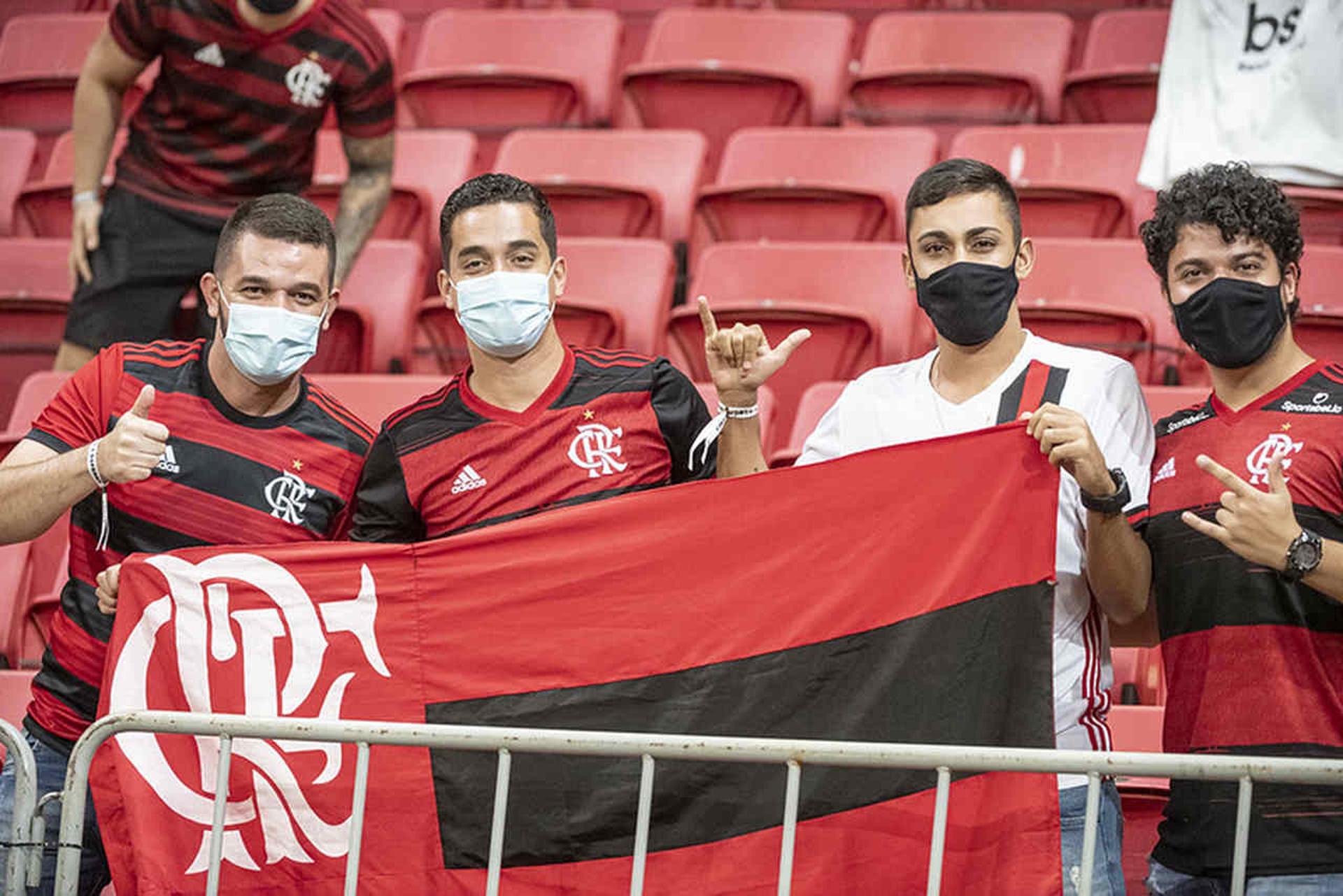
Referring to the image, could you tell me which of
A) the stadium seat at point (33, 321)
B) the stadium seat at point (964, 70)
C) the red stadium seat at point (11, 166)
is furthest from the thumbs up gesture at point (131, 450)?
the stadium seat at point (964, 70)

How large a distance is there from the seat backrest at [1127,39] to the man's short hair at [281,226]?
3.88m

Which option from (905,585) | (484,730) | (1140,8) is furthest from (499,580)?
(1140,8)

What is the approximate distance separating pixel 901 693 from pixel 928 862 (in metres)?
0.26

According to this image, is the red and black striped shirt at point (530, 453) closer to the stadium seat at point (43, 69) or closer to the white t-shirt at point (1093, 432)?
the white t-shirt at point (1093, 432)

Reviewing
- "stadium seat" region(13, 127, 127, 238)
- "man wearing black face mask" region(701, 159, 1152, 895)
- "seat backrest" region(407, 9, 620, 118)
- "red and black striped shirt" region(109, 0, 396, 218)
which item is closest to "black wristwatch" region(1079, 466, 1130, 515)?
"man wearing black face mask" region(701, 159, 1152, 895)

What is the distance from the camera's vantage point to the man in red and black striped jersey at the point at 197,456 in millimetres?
2969

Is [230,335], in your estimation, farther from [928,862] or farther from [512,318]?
[928,862]

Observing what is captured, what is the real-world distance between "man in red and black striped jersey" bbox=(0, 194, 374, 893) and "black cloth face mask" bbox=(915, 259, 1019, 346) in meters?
1.10

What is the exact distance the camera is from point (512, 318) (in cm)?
303

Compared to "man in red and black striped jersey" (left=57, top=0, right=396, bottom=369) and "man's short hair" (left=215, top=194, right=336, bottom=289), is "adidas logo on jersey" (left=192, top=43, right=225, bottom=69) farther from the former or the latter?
"man's short hair" (left=215, top=194, right=336, bottom=289)

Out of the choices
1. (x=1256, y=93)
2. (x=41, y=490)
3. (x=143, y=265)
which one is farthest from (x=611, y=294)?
(x=41, y=490)

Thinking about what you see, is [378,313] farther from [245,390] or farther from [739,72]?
[245,390]

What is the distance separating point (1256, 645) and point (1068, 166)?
3289 millimetres

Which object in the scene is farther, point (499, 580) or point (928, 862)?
point (499, 580)
